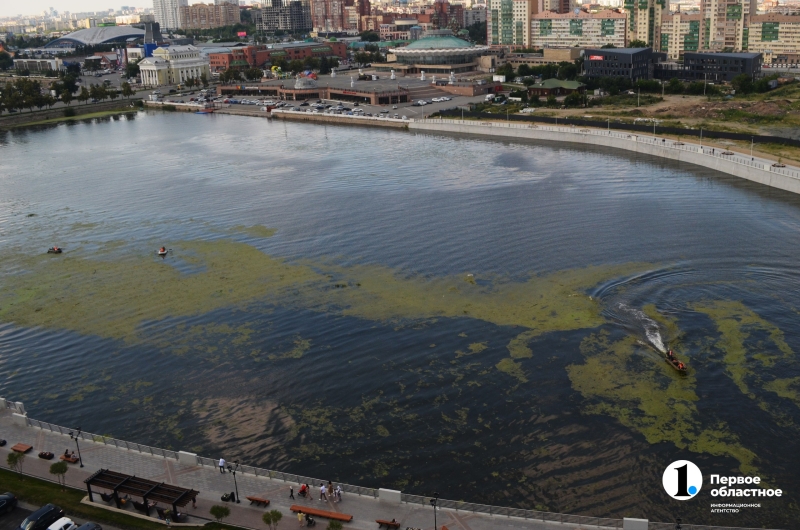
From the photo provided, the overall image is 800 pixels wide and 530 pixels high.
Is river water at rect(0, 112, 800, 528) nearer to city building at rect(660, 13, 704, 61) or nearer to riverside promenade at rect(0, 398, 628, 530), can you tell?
riverside promenade at rect(0, 398, 628, 530)

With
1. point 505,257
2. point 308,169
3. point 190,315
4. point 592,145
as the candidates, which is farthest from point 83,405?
point 592,145

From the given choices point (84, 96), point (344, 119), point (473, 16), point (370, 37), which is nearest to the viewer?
point (344, 119)

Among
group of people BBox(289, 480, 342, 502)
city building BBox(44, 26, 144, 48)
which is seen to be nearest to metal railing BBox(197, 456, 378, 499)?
group of people BBox(289, 480, 342, 502)

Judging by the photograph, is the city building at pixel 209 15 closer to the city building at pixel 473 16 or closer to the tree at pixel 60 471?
the city building at pixel 473 16

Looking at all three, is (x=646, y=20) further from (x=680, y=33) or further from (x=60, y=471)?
(x=60, y=471)

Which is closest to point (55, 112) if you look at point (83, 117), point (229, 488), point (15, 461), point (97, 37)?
point (83, 117)
